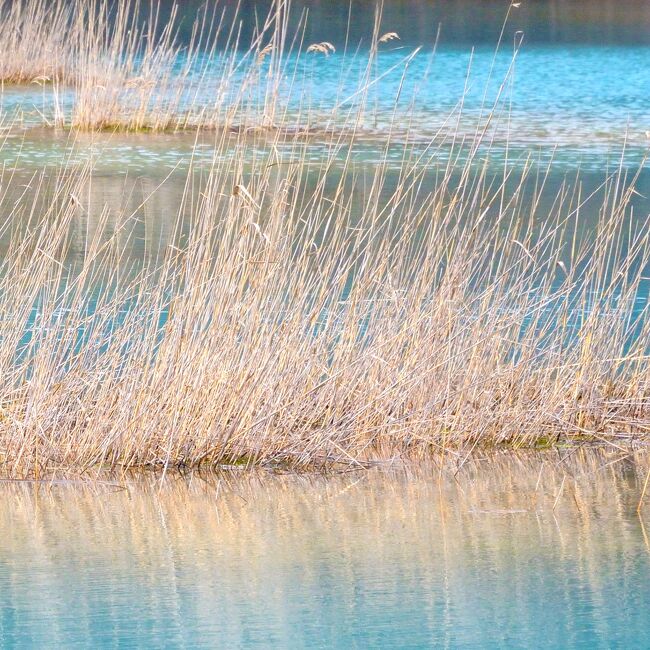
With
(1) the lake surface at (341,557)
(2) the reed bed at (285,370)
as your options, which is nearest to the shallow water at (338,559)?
(1) the lake surface at (341,557)

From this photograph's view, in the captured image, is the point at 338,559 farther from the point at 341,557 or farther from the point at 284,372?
the point at 284,372

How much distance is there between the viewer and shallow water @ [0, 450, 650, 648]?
7.86 ft

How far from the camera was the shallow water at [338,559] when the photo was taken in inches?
94.3

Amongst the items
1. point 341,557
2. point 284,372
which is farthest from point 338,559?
point 284,372

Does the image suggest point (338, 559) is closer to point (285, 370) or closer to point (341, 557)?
point (341, 557)

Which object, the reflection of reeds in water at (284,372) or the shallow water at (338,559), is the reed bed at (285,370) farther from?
the shallow water at (338,559)

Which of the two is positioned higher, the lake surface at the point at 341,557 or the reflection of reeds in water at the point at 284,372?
the reflection of reeds in water at the point at 284,372

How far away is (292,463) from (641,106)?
893 cm

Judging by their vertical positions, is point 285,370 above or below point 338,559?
above

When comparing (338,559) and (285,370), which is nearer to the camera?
(338,559)

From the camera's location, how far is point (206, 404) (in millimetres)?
3408

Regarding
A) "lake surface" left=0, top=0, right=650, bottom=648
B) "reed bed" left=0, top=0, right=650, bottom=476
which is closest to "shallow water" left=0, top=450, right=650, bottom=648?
"lake surface" left=0, top=0, right=650, bottom=648

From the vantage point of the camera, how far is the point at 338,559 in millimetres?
2740

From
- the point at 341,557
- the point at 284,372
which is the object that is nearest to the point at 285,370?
the point at 284,372
